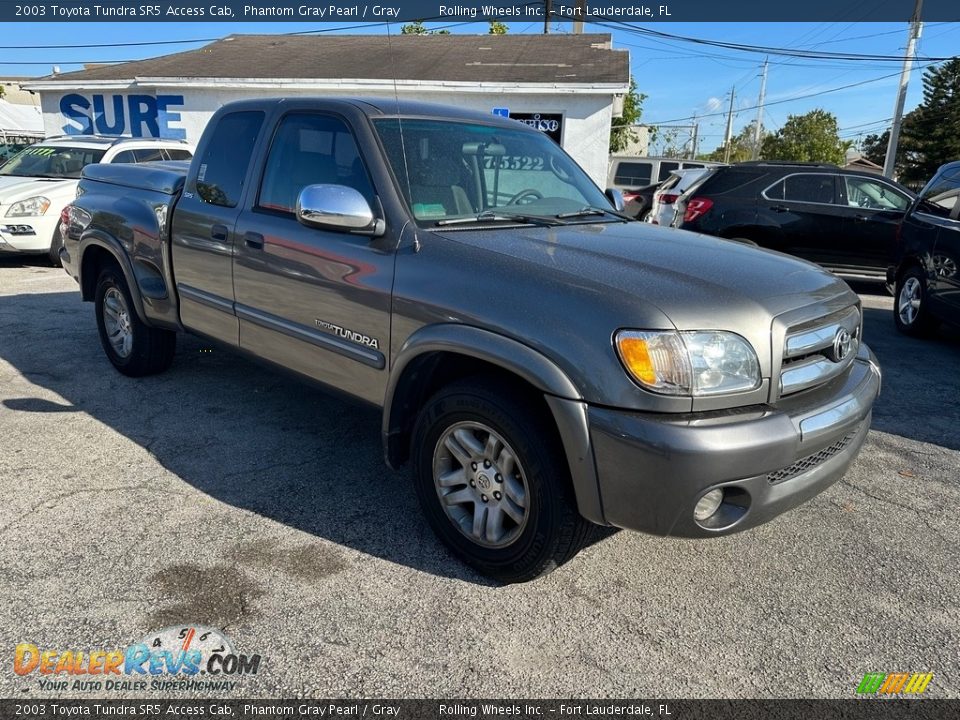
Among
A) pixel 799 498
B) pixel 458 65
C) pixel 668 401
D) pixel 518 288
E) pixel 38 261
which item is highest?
pixel 458 65

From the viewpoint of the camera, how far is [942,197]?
22.8 feet

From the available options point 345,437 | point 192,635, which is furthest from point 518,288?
point 345,437

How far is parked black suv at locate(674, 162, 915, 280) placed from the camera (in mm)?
9609

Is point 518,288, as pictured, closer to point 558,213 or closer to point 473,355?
point 473,355

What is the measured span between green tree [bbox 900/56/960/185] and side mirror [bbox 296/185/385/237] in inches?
1891

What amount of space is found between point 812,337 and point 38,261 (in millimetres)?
11719

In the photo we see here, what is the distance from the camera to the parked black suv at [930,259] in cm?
650

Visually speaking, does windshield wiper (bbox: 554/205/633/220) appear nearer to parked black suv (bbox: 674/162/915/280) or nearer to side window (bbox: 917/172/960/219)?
side window (bbox: 917/172/960/219)

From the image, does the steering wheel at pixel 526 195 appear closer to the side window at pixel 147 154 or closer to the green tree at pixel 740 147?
the side window at pixel 147 154

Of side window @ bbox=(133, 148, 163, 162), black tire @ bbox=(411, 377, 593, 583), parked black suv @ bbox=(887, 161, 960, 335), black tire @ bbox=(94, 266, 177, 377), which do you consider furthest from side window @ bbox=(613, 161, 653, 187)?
black tire @ bbox=(411, 377, 593, 583)

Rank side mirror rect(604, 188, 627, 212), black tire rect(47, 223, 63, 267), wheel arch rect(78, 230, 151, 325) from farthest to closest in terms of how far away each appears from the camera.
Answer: black tire rect(47, 223, 63, 267)
wheel arch rect(78, 230, 151, 325)
side mirror rect(604, 188, 627, 212)

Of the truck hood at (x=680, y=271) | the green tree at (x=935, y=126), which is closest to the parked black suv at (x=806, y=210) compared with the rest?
the truck hood at (x=680, y=271)

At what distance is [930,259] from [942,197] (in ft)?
2.11

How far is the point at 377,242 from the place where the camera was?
3.13m
